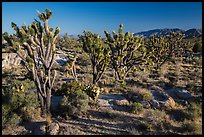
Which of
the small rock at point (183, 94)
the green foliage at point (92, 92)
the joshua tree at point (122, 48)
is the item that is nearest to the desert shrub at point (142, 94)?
the green foliage at point (92, 92)

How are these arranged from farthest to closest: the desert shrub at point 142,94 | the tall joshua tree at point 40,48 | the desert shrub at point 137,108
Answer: the desert shrub at point 142,94, the desert shrub at point 137,108, the tall joshua tree at point 40,48

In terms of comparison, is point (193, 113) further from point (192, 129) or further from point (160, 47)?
point (160, 47)

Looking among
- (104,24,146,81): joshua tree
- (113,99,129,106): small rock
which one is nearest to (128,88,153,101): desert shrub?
(113,99,129,106): small rock

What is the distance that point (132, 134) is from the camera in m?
7.12

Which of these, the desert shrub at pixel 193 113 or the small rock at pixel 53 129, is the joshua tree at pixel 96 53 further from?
the small rock at pixel 53 129

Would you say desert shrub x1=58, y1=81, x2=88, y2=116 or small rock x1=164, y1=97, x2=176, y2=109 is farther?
small rock x1=164, y1=97, x2=176, y2=109

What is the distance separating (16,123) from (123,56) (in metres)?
9.30

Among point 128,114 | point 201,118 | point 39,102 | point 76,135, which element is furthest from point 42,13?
point 201,118

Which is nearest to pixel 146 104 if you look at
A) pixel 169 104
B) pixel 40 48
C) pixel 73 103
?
pixel 169 104

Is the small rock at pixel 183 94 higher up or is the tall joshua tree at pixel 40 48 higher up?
the tall joshua tree at pixel 40 48

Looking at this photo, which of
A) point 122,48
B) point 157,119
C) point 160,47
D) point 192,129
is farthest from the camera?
point 160,47

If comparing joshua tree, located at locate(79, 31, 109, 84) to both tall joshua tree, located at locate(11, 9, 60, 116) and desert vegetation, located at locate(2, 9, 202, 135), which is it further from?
tall joshua tree, located at locate(11, 9, 60, 116)

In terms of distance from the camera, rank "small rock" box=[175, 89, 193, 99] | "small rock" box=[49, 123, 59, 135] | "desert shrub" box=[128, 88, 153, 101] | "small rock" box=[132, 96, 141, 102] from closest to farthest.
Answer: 1. "small rock" box=[49, 123, 59, 135]
2. "desert shrub" box=[128, 88, 153, 101]
3. "small rock" box=[132, 96, 141, 102]
4. "small rock" box=[175, 89, 193, 99]

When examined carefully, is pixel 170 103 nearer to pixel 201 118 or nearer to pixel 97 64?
pixel 201 118
